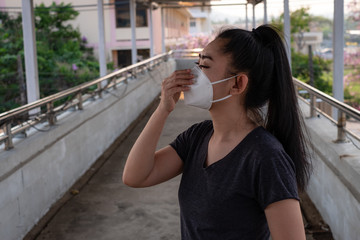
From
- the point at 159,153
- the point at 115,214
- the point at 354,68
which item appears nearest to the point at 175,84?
the point at 159,153

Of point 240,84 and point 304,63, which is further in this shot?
point 304,63

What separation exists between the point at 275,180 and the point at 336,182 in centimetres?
305

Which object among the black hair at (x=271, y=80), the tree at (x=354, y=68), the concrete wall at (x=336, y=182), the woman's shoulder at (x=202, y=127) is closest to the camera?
the black hair at (x=271, y=80)

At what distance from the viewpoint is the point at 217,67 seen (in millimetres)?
1682

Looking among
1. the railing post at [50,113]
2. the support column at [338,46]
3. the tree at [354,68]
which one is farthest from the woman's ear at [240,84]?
the tree at [354,68]

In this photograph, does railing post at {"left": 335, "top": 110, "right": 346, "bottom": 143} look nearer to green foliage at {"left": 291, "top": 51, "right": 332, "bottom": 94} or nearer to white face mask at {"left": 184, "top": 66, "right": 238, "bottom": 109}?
white face mask at {"left": 184, "top": 66, "right": 238, "bottom": 109}

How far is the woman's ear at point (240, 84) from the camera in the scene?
166 cm

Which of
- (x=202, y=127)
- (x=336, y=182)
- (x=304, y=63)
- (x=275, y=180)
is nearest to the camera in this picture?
(x=275, y=180)

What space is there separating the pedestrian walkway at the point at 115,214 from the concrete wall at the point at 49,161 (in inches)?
9.1

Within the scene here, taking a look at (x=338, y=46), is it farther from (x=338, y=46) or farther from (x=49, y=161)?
(x=49, y=161)

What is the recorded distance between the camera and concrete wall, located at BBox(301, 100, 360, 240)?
3746 millimetres

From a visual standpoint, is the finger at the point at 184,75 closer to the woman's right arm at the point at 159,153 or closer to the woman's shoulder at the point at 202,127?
the woman's right arm at the point at 159,153

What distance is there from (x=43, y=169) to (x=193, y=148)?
12.1ft

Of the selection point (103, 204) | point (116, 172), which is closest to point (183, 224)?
point (103, 204)
